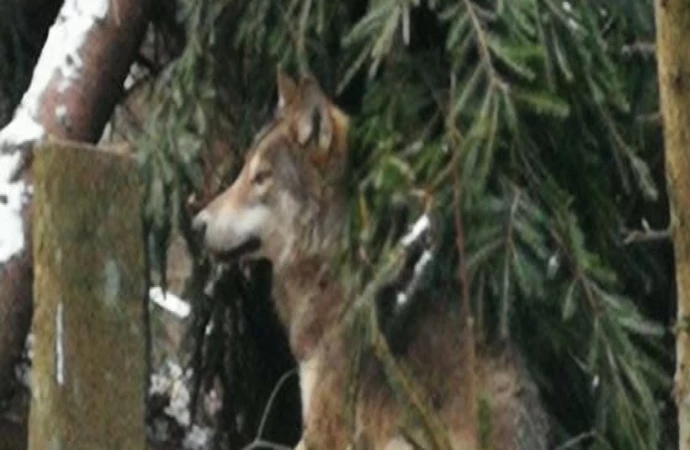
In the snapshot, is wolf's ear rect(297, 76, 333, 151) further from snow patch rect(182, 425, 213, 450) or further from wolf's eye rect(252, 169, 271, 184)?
snow patch rect(182, 425, 213, 450)

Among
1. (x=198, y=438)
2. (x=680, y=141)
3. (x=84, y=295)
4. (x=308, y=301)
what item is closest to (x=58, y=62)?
(x=308, y=301)

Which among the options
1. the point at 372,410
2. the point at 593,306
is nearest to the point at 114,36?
the point at 372,410

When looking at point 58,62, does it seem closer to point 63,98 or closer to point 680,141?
point 63,98

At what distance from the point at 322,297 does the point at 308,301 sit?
56mm

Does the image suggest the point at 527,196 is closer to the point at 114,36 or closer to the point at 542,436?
the point at 542,436

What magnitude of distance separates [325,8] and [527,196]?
0.96 meters

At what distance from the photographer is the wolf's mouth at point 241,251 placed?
240 inches

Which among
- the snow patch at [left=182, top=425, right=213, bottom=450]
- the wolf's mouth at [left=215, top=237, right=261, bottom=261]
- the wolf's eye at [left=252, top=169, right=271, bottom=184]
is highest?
the wolf's eye at [left=252, top=169, right=271, bottom=184]

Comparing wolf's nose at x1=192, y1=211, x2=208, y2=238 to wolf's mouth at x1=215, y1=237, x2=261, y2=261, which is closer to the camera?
wolf's nose at x1=192, y1=211, x2=208, y2=238

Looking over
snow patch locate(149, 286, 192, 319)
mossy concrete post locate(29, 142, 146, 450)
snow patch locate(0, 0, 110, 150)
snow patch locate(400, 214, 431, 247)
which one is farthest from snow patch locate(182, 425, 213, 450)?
mossy concrete post locate(29, 142, 146, 450)

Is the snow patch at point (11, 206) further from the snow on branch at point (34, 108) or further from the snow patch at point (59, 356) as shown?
the snow patch at point (59, 356)

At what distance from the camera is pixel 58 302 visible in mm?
2320

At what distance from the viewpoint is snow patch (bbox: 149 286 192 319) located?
7.13m

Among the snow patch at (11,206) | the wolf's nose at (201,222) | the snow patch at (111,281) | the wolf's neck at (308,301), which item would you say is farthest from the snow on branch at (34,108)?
the snow patch at (111,281)
